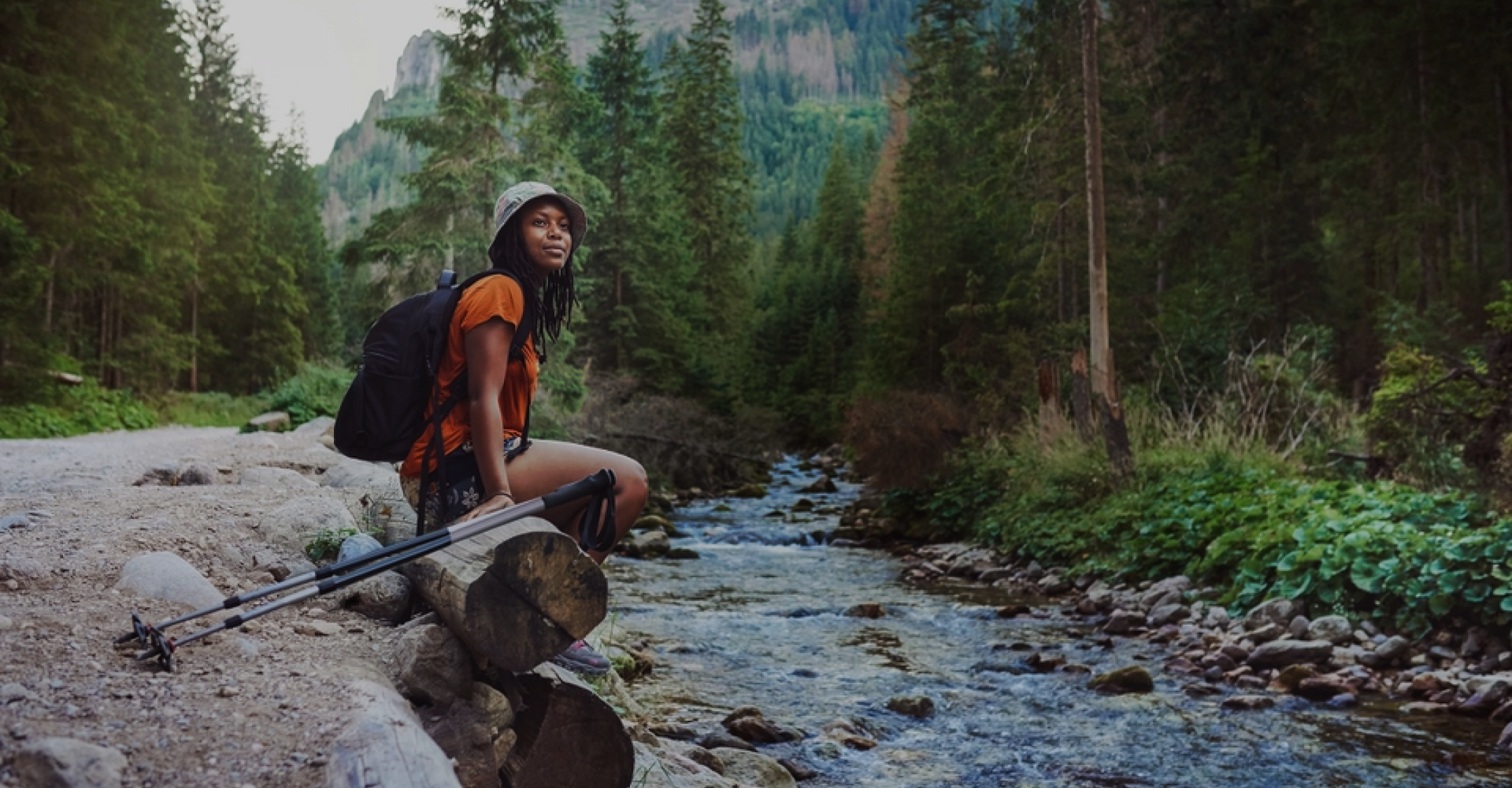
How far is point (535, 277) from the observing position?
3.77 metres

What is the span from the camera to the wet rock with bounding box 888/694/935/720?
6453 millimetres

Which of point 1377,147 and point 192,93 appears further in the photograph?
point 192,93

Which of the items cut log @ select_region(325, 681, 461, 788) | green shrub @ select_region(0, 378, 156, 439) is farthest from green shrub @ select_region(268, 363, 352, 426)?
cut log @ select_region(325, 681, 461, 788)

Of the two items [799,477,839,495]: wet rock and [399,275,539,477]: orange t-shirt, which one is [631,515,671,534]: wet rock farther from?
[399,275,539,477]: orange t-shirt

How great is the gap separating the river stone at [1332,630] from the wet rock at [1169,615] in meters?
1.28

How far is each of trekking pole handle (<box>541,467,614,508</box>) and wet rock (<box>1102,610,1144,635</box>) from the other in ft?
21.1

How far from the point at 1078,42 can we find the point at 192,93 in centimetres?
3331

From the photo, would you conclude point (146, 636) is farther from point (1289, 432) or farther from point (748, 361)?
point (748, 361)

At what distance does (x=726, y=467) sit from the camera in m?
23.6

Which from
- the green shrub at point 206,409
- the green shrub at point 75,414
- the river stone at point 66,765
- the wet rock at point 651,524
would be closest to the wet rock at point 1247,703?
the river stone at point 66,765

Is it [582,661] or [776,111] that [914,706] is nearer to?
[582,661]

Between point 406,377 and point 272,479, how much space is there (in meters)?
3.63

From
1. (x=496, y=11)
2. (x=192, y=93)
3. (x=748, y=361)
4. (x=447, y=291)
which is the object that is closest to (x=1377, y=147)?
(x=496, y=11)

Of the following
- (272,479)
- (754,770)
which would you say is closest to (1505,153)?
(754,770)
